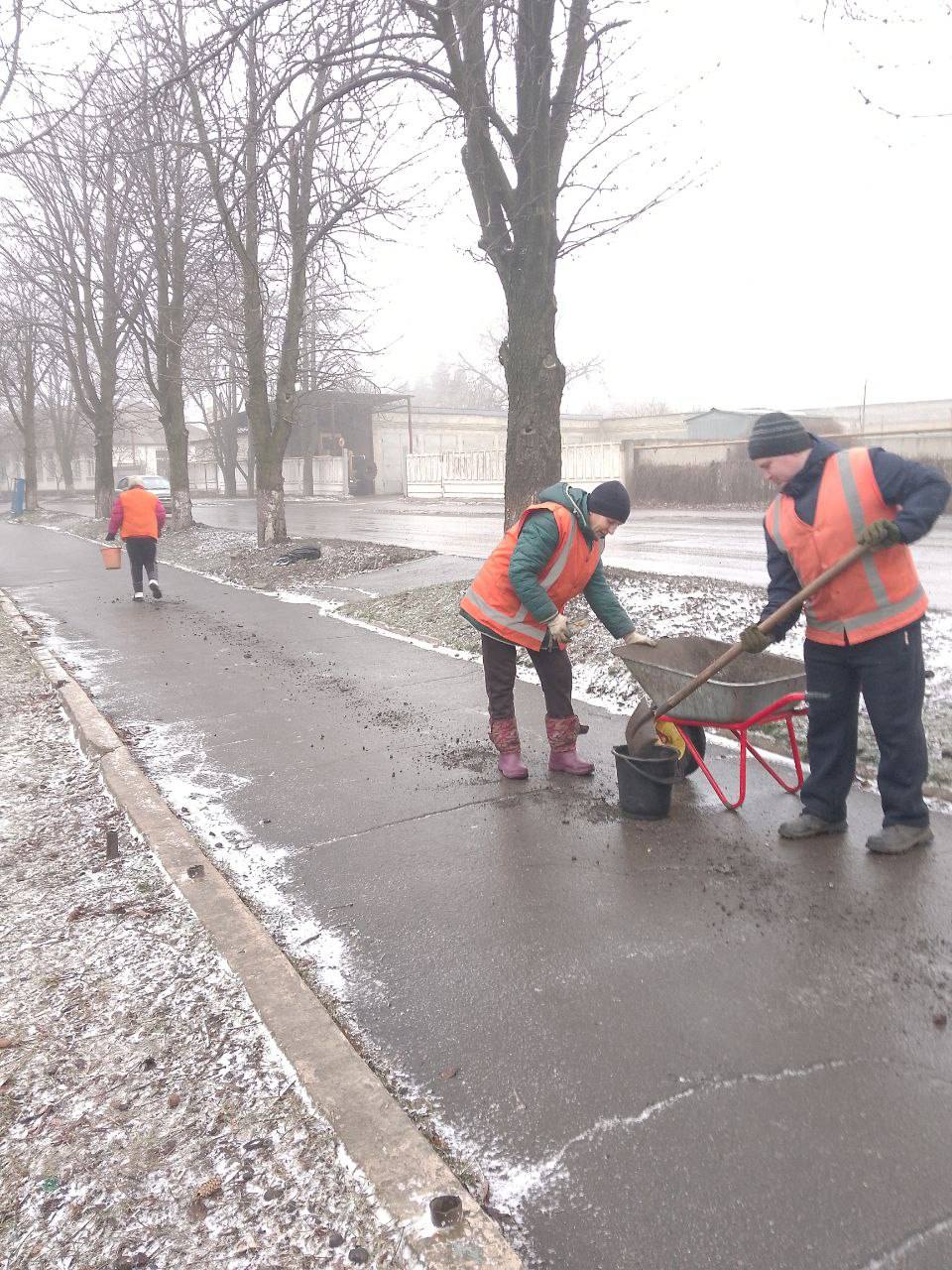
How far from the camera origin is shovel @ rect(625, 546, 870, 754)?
3.73 metres

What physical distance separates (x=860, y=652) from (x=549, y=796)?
1789 mm

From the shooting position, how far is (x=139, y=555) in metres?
12.5

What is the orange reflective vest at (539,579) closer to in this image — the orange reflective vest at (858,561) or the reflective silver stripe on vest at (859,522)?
the orange reflective vest at (858,561)

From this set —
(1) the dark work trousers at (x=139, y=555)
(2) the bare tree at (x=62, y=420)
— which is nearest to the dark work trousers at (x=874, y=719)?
(1) the dark work trousers at (x=139, y=555)

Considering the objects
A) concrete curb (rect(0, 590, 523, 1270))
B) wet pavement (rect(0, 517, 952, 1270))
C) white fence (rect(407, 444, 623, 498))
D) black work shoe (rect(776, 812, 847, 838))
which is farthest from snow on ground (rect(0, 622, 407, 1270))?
white fence (rect(407, 444, 623, 498))

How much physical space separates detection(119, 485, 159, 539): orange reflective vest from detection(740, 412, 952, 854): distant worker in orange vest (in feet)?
32.8

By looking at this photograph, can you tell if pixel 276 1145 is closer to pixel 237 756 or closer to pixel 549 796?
pixel 549 796

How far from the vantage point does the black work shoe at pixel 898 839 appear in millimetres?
4004

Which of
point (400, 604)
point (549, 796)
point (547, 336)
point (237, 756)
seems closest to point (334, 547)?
point (400, 604)

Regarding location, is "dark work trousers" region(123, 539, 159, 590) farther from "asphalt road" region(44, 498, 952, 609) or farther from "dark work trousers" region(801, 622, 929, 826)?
"dark work trousers" region(801, 622, 929, 826)

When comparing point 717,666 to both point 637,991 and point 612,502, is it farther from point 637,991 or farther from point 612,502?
point 637,991

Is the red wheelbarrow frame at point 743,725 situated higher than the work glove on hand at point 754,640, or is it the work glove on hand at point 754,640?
the work glove on hand at point 754,640

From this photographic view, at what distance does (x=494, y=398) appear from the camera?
77.6 metres

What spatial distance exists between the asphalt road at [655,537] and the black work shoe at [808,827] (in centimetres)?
520
